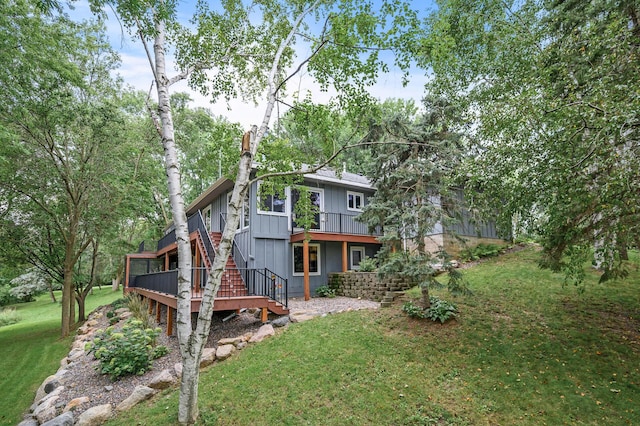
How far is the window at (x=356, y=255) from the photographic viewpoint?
13953 mm

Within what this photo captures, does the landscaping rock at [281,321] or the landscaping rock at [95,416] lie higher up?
the landscaping rock at [281,321]

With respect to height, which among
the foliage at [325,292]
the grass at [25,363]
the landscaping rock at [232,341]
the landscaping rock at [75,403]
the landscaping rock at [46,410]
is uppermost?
the foliage at [325,292]

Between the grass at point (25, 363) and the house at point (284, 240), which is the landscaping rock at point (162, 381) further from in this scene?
the house at point (284, 240)

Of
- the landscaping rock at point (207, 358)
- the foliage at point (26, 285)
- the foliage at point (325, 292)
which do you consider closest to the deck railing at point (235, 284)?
the landscaping rock at point (207, 358)

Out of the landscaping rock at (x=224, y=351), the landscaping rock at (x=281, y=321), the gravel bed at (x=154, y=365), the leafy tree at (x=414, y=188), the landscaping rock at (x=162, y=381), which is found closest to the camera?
the landscaping rock at (x=162, y=381)

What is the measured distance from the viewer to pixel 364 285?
1089cm

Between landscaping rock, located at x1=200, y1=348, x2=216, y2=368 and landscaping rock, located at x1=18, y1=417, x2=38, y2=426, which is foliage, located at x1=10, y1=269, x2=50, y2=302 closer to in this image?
landscaping rock, located at x1=18, y1=417, x2=38, y2=426

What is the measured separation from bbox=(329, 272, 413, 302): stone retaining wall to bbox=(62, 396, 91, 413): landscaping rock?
6.60m

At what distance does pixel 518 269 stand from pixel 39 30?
→ 616 inches

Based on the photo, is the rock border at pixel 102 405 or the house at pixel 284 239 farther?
the house at pixel 284 239

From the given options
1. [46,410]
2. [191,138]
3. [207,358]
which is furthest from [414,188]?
[191,138]

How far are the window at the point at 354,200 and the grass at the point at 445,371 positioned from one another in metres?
A: 6.90

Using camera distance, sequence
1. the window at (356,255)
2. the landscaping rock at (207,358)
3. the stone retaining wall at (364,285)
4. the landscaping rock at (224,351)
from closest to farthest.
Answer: the landscaping rock at (207,358), the landscaping rock at (224,351), the stone retaining wall at (364,285), the window at (356,255)

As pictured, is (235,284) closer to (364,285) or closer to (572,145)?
(364,285)
